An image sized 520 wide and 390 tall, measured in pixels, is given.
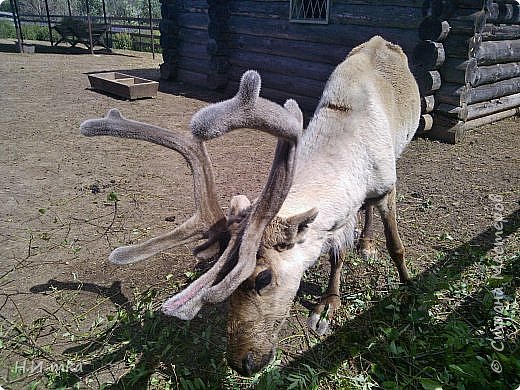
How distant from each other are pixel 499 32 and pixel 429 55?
190cm

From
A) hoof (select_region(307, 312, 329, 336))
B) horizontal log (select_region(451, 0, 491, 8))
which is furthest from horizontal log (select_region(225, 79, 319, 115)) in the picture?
hoof (select_region(307, 312, 329, 336))

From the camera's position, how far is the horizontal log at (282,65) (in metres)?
8.19

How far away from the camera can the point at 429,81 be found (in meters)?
6.59

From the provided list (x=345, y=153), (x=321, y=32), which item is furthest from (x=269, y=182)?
(x=321, y=32)

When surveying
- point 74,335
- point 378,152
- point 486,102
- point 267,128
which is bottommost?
point 74,335

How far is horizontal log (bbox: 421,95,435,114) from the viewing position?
266 inches

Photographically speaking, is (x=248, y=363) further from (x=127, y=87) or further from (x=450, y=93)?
(x=127, y=87)

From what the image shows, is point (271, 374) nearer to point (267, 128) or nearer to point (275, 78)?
point (267, 128)

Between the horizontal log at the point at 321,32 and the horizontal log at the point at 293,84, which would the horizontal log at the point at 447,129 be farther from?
the horizontal log at the point at 293,84

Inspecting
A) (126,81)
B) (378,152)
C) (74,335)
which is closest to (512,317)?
(378,152)

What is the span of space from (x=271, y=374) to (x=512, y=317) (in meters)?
1.71

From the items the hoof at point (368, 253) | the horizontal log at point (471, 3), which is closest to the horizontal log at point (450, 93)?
the horizontal log at point (471, 3)

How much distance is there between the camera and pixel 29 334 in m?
2.85

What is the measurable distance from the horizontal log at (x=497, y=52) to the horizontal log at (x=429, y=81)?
0.66 metres
